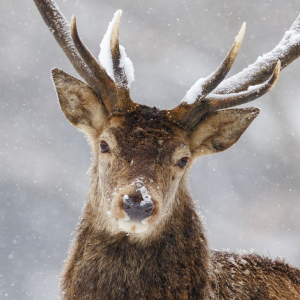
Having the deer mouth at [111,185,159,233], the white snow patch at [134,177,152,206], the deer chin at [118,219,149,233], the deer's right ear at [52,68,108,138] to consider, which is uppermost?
the deer's right ear at [52,68,108,138]

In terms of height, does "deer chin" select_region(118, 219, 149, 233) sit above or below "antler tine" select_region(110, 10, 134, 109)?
below

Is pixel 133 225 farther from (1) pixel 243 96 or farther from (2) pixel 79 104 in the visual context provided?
(1) pixel 243 96

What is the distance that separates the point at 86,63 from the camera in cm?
473

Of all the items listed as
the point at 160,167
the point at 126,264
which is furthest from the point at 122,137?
the point at 126,264

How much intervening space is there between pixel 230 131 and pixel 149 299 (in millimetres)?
2432

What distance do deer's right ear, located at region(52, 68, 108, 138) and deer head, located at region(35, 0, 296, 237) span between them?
0.01m

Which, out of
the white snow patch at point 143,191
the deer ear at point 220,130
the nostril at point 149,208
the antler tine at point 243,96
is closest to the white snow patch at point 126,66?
the antler tine at point 243,96

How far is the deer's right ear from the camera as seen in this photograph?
481 cm

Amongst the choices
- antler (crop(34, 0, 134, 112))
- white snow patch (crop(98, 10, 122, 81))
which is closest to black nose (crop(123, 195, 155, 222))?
antler (crop(34, 0, 134, 112))

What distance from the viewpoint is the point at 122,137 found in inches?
172

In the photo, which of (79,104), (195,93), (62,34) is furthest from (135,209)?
(62,34)

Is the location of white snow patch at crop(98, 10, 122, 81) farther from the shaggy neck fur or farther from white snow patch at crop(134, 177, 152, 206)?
the shaggy neck fur

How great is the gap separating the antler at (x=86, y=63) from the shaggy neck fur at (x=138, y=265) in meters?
1.50

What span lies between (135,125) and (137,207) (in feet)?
3.95
